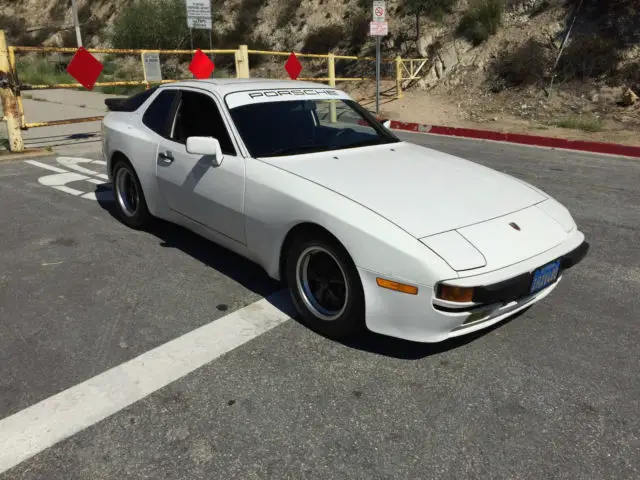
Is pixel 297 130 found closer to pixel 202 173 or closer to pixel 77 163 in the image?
pixel 202 173

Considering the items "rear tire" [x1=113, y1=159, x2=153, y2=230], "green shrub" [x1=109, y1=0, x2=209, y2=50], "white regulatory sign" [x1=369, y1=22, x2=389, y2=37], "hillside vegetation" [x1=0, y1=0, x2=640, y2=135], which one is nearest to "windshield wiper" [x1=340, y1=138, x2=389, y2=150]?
"rear tire" [x1=113, y1=159, x2=153, y2=230]

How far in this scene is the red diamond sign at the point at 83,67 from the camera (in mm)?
9648

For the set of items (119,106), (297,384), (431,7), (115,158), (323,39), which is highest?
(431,7)

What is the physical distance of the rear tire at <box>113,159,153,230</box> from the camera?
499 centimetres

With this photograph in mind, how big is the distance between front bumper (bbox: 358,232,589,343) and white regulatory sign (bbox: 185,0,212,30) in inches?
593

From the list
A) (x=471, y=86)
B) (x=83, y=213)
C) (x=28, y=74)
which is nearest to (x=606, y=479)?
(x=83, y=213)

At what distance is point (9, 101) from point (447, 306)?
870 cm

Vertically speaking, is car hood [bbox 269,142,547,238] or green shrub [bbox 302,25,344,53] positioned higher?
green shrub [bbox 302,25,344,53]

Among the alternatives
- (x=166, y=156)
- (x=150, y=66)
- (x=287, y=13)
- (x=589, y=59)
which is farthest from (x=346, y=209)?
(x=287, y=13)

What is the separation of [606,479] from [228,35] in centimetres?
3127

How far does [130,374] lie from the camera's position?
2.92 m

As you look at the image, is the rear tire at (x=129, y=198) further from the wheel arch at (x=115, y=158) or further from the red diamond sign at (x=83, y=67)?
the red diamond sign at (x=83, y=67)

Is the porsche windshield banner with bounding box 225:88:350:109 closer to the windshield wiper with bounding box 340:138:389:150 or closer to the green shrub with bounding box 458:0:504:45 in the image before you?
the windshield wiper with bounding box 340:138:389:150

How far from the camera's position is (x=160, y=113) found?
4703 millimetres
